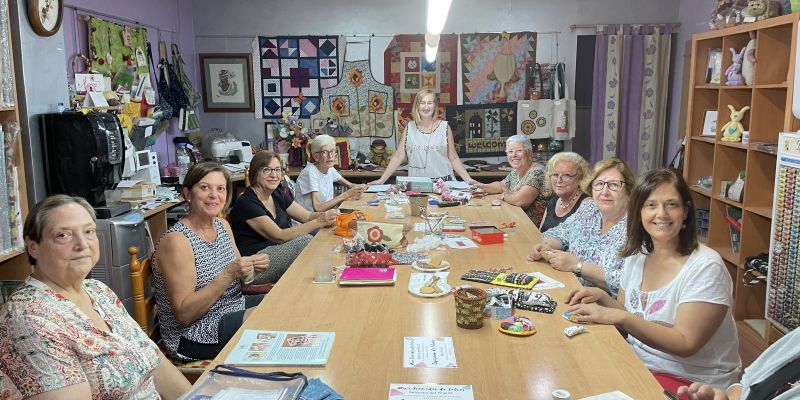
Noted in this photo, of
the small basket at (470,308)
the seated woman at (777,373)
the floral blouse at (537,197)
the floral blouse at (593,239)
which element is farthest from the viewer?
the floral blouse at (537,197)

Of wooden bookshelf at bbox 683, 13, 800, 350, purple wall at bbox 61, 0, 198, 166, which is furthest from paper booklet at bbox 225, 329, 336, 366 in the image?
purple wall at bbox 61, 0, 198, 166

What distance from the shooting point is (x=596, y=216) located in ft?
10.2

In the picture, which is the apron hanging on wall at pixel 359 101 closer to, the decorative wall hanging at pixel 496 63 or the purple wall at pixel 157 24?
the decorative wall hanging at pixel 496 63

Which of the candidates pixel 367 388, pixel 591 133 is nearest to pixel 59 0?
pixel 367 388

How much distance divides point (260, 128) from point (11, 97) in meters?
3.73

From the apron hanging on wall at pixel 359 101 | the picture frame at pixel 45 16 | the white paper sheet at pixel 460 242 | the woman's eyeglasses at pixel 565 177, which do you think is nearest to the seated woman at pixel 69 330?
the white paper sheet at pixel 460 242

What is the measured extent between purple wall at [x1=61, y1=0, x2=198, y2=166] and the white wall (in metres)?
0.20

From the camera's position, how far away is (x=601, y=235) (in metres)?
2.99

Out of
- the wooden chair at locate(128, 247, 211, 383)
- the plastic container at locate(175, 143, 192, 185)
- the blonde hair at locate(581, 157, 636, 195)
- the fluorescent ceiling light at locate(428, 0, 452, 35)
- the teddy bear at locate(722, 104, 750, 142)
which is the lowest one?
the wooden chair at locate(128, 247, 211, 383)

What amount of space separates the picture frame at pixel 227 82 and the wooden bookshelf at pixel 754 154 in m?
4.32

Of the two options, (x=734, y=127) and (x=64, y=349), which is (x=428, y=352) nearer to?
(x=64, y=349)

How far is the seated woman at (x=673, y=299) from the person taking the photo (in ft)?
6.68

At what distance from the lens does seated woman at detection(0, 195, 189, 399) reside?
5.31 ft

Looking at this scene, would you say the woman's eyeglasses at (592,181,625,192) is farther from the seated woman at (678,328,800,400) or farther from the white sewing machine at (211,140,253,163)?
the white sewing machine at (211,140,253,163)
